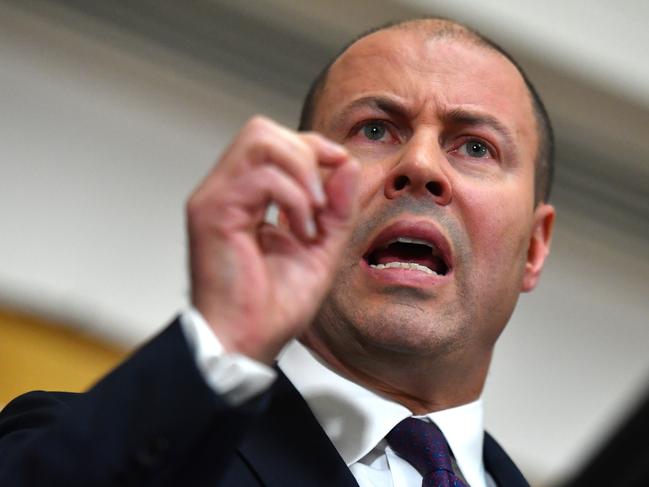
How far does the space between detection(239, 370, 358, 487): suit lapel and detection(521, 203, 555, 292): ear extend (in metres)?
0.56

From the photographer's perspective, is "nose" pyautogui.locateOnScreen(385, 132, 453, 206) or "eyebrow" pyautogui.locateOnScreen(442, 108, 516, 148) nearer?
"nose" pyautogui.locateOnScreen(385, 132, 453, 206)

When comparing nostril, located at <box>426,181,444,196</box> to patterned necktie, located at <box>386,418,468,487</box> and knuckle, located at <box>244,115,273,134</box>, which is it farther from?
knuckle, located at <box>244,115,273,134</box>

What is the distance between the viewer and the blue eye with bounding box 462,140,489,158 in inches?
65.2

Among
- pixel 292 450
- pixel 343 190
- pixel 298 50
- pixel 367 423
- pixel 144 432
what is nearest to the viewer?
pixel 144 432

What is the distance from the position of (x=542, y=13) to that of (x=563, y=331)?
39.7 inches

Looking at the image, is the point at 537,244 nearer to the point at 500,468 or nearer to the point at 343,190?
the point at 500,468

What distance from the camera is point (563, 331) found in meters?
3.48

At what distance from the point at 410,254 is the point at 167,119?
1.78m

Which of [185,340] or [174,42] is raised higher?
[185,340]

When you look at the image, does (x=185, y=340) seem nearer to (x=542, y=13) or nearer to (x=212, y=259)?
(x=212, y=259)

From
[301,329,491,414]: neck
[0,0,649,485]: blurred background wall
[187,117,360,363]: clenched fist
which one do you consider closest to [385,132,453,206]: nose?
[301,329,491,414]: neck

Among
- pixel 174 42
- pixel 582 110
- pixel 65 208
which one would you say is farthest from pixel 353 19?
pixel 65 208

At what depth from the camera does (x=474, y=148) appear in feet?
5.45

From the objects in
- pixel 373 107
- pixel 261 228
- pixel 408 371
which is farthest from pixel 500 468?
pixel 261 228
